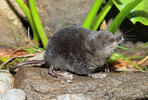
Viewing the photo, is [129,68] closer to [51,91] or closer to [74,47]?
[74,47]

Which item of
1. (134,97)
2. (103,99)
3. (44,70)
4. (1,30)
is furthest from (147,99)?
(1,30)

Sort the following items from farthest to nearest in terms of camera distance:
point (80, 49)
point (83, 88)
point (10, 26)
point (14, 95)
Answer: point (10, 26), point (80, 49), point (83, 88), point (14, 95)

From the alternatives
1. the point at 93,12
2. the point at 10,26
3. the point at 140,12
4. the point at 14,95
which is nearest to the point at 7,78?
the point at 14,95

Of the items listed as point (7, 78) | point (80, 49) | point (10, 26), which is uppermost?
point (10, 26)

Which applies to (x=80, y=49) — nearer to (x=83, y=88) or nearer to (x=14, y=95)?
(x=83, y=88)

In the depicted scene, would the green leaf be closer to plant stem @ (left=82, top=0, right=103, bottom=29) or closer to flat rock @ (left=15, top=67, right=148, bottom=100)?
plant stem @ (left=82, top=0, right=103, bottom=29)

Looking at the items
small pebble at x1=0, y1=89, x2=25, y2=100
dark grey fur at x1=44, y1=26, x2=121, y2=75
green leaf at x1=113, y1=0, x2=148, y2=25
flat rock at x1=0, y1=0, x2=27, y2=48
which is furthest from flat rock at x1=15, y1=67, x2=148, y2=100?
flat rock at x1=0, y1=0, x2=27, y2=48

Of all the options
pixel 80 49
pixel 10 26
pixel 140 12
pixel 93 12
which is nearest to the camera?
pixel 80 49
